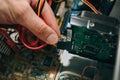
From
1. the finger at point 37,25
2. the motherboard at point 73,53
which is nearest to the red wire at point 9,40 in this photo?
the motherboard at point 73,53

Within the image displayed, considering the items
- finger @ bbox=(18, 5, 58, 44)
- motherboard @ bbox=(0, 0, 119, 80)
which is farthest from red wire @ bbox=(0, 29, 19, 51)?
finger @ bbox=(18, 5, 58, 44)

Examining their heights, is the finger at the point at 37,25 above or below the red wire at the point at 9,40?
above

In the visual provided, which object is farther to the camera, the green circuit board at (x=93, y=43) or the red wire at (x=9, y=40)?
the red wire at (x=9, y=40)

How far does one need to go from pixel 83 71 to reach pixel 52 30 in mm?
235

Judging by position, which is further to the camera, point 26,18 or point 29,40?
point 29,40

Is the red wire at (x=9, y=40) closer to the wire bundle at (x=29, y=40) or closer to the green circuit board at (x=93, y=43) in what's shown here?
the wire bundle at (x=29, y=40)

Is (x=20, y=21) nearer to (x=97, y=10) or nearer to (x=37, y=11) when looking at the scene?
(x=37, y=11)

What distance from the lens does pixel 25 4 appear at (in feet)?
2.89

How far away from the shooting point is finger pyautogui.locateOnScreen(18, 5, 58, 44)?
2.86 feet

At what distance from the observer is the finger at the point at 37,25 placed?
871 millimetres

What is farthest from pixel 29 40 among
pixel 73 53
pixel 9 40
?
pixel 73 53

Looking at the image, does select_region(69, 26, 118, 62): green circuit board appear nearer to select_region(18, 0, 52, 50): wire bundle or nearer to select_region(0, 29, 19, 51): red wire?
select_region(18, 0, 52, 50): wire bundle

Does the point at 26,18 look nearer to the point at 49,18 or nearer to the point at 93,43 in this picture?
the point at 49,18

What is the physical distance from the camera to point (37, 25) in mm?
872
